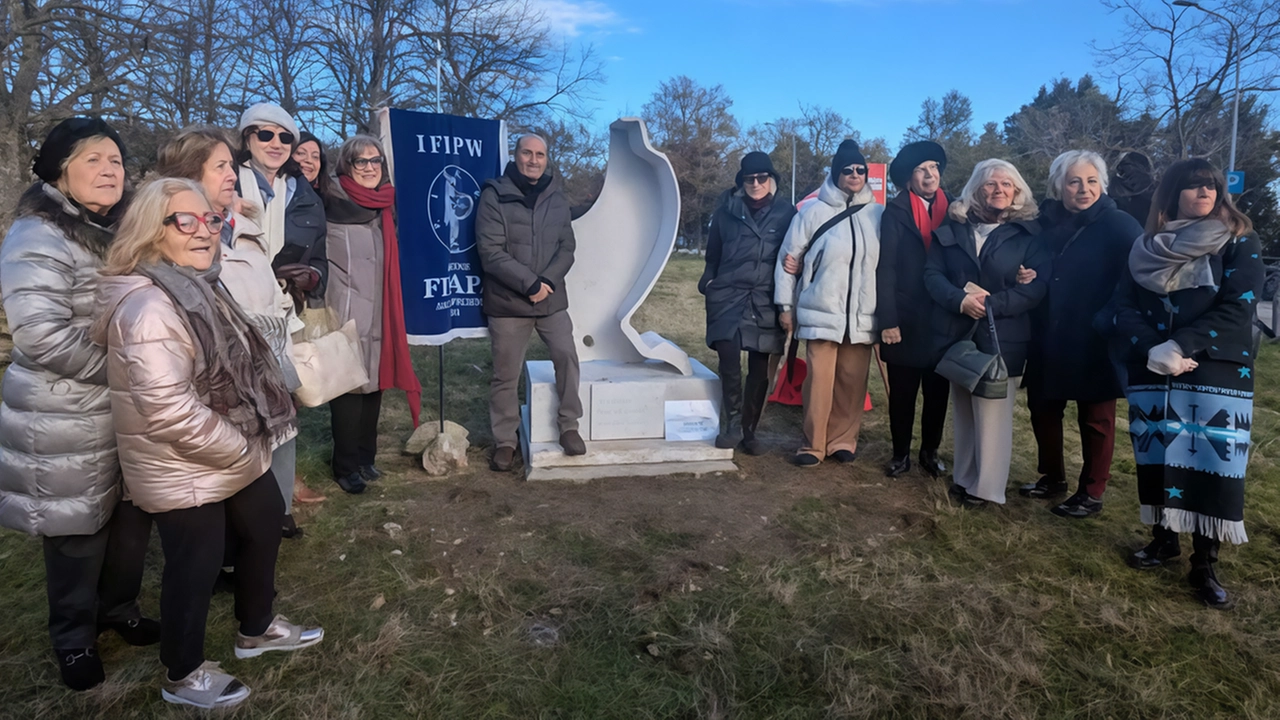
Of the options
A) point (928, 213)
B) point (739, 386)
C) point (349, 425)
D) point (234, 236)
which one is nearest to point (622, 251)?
point (739, 386)

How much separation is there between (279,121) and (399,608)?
2212mm

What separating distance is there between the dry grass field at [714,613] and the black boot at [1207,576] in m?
0.06

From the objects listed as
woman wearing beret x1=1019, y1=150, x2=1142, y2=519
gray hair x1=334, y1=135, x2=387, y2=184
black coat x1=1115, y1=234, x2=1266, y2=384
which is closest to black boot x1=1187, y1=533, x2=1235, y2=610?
black coat x1=1115, y1=234, x2=1266, y2=384

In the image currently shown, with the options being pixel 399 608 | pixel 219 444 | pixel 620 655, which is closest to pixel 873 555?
pixel 620 655

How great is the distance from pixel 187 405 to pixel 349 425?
216 centimetres

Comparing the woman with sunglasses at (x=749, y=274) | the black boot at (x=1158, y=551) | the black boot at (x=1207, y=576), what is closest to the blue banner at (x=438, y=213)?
the woman with sunglasses at (x=749, y=274)

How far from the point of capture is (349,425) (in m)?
4.05

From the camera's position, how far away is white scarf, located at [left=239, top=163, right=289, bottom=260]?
3.22 metres

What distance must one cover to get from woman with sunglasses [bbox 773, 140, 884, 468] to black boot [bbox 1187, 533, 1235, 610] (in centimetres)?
184

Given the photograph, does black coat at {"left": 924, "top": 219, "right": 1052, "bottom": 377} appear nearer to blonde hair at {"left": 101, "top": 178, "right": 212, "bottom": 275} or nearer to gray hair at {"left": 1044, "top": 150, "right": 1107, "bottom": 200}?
gray hair at {"left": 1044, "top": 150, "right": 1107, "bottom": 200}

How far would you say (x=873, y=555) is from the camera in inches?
129

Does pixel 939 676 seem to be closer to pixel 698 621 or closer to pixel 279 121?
pixel 698 621

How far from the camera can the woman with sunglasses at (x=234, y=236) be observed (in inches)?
97.7

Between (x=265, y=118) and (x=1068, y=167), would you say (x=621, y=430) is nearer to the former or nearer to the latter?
(x=265, y=118)
